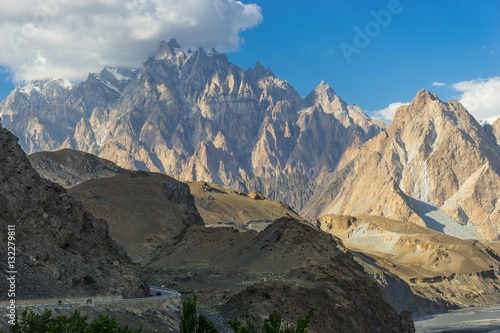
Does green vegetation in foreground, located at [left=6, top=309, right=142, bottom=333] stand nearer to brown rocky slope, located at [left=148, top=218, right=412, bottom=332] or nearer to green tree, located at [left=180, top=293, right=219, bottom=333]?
green tree, located at [left=180, top=293, right=219, bottom=333]

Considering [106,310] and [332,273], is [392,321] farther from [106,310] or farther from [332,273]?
[106,310]

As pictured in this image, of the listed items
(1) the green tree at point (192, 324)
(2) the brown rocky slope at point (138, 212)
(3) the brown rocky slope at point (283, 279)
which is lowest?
(1) the green tree at point (192, 324)

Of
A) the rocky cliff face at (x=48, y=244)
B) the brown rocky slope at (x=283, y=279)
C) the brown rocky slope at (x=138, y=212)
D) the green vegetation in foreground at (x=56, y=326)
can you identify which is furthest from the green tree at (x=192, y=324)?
the brown rocky slope at (x=138, y=212)

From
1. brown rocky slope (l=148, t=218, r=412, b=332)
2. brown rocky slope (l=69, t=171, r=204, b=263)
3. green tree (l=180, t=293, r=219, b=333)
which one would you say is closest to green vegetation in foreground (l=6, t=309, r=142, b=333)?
green tree (l=180, t=293, r=219, b=333)

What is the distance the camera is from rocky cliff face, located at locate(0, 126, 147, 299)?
2160 inches

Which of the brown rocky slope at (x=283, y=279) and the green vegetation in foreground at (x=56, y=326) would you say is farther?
the brown rocky slope at (x=283, y=279)

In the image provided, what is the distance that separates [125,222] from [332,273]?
2824 inches

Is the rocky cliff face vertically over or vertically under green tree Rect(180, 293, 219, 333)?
over

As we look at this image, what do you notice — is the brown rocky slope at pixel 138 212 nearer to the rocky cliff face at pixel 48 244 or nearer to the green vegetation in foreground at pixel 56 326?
the rocky cliff face at pixel 48 244

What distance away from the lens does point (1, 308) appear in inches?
1652

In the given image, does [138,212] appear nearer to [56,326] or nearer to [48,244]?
[48,244]

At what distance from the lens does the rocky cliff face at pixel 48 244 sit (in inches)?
2160

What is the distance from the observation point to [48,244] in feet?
197

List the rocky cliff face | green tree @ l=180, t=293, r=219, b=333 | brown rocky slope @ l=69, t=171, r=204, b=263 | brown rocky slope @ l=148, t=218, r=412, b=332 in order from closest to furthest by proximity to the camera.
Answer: green tree @ l=180, t=293, r=219, b=333 < the rocky cliff face < brown rocky slope @ l=148, t=218, r=412, b=332 < brown rocky slope @ l=69, t=171, r=204, b=263
